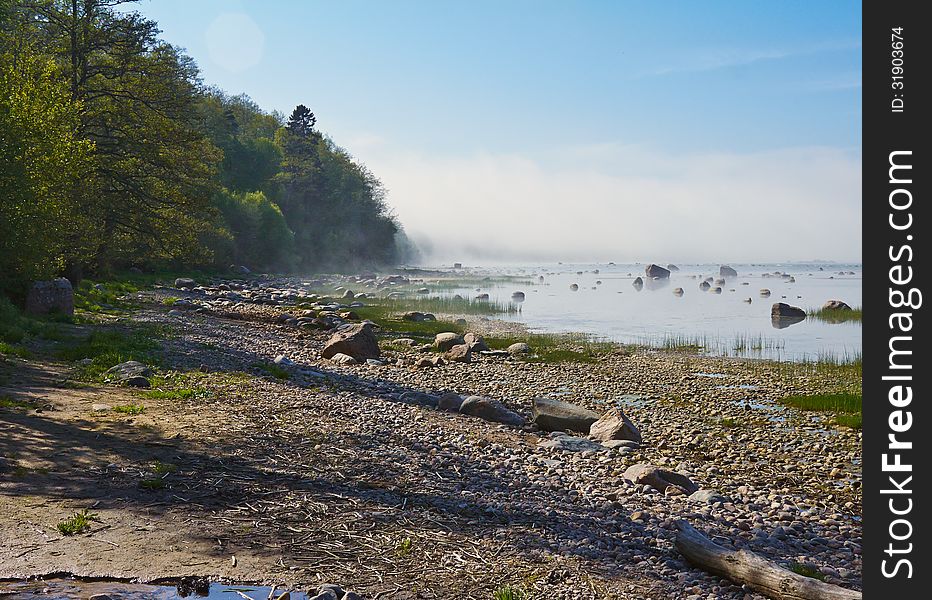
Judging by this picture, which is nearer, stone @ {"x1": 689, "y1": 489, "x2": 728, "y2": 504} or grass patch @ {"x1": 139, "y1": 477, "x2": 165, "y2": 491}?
grass patch @ {"x1": 139, "y1": 477, "x2": 165, "y2": 491}

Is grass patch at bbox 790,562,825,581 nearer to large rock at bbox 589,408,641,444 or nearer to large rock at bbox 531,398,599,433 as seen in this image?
large rock at bbox 589,408,641,444

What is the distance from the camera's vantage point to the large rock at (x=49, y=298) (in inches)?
888

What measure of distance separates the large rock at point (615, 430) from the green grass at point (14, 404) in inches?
396

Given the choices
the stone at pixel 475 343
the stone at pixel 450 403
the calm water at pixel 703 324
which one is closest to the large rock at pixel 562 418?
the stone at pixel 450 403

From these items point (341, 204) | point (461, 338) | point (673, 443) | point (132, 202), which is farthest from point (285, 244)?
point (673, 443)

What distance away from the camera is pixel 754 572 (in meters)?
6.54

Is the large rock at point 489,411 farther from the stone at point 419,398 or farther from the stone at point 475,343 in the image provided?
the stone at point 475,343

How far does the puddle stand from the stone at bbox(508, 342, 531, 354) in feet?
71.6

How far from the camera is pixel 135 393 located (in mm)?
13773

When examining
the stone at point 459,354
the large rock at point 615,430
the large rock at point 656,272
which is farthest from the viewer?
the large rock at point 656,272

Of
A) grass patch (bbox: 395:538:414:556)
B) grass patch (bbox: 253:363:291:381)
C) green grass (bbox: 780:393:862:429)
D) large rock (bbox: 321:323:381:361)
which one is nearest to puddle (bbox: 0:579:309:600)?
grass patch (bbox: 395:538:414:556)

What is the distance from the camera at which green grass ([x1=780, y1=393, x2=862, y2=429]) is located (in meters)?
16.7
